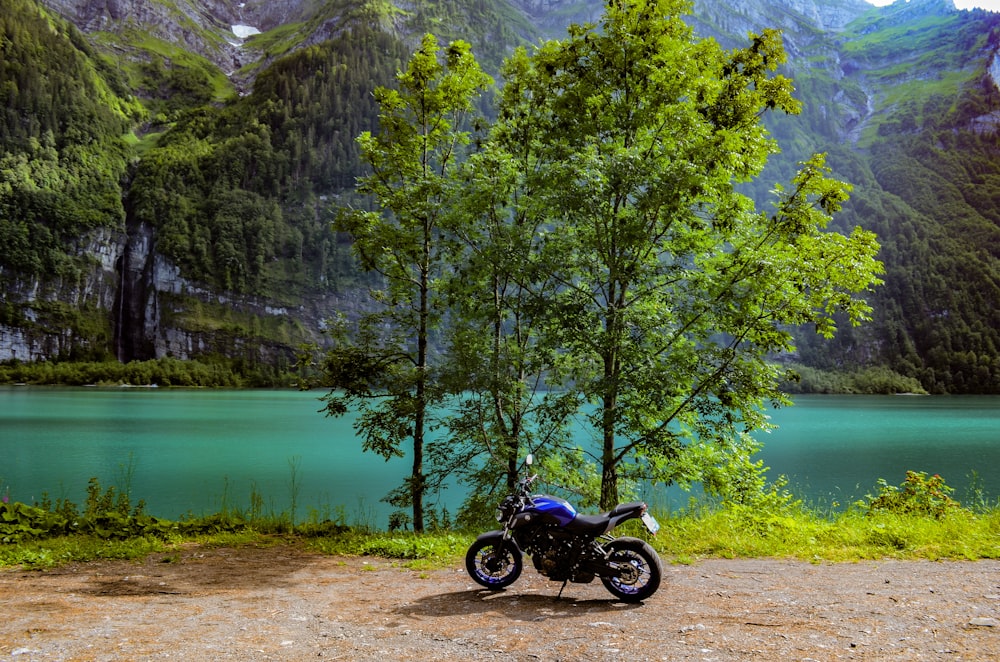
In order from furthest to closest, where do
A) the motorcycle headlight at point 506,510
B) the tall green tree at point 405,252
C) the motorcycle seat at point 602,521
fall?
the tall green tree at point 405,252 < the motorcycle headlight at point 506,510 < the motorcycle seat at point 602,521

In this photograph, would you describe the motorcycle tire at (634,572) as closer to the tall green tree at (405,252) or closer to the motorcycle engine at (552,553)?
the motorcycle engine at (552,553)

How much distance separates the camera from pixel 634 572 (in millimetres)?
6227

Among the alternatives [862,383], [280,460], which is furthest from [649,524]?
[862,383]

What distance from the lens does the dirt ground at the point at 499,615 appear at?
189 inches

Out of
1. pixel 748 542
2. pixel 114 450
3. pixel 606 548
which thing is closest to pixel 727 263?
pixel 748 542

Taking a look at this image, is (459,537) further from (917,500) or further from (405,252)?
(917,500)

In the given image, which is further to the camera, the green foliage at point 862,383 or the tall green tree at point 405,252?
the green foliage at point 862,383

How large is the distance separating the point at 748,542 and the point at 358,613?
532 cm

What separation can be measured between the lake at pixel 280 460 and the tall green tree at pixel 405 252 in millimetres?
2231

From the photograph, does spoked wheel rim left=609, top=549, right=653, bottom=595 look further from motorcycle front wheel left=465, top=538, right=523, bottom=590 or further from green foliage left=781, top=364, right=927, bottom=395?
green foliage left=781, top=364, right=927, bottom=395

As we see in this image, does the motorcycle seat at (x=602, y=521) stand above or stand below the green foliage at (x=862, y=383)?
above

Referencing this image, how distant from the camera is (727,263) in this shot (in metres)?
10.9

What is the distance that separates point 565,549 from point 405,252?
8.27m

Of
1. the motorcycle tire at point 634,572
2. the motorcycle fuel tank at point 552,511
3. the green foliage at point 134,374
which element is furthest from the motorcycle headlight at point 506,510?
the green foliage at point 134,374
